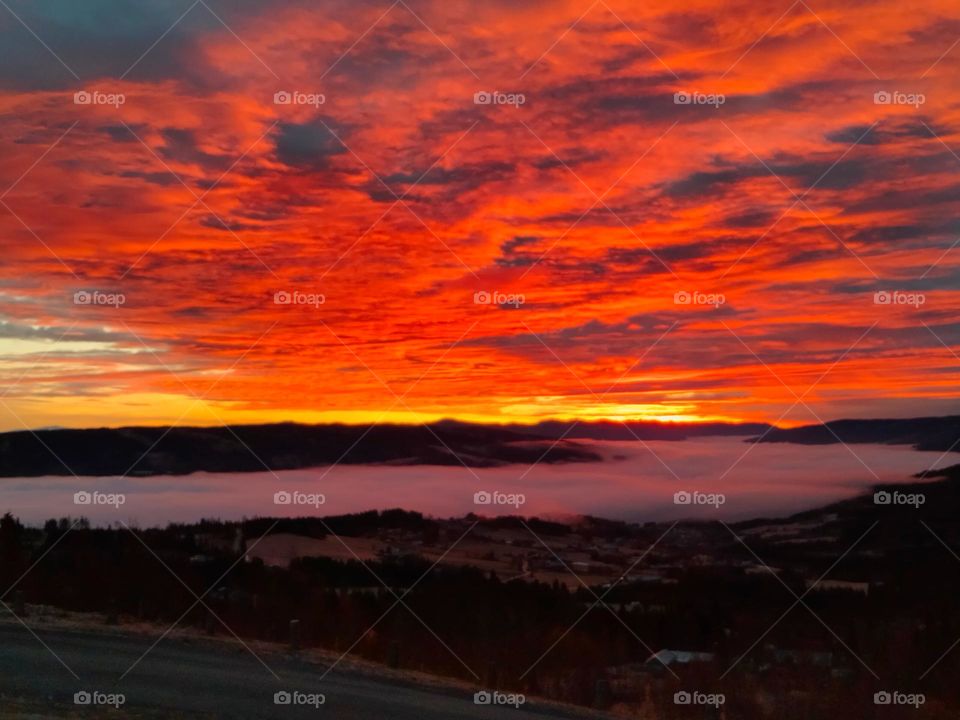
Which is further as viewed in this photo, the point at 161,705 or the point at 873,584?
the point at 873,584

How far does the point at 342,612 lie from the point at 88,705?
12104mm

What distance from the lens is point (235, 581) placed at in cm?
2822

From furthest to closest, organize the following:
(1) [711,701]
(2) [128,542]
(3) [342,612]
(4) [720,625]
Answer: (2) [128,542] → (4) [720,625] → (3) [342,612] → (1) [711,701]

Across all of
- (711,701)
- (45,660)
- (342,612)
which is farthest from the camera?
(342,612)

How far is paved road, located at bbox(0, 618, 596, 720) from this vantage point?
1425cm

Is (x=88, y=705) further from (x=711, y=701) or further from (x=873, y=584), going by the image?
(x=873, y=584)

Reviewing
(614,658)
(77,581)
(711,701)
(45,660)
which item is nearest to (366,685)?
(45,660)

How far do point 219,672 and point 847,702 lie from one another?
1341 centimetres

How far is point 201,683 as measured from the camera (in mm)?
15695

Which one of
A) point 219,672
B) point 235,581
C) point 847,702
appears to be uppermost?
point 235,581

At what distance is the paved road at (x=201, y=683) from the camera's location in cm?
1425

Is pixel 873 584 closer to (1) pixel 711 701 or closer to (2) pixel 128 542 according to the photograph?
(1) pixel 711 701

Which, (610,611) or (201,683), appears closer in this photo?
(201,683)

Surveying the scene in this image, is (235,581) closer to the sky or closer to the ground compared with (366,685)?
closer to the sky
